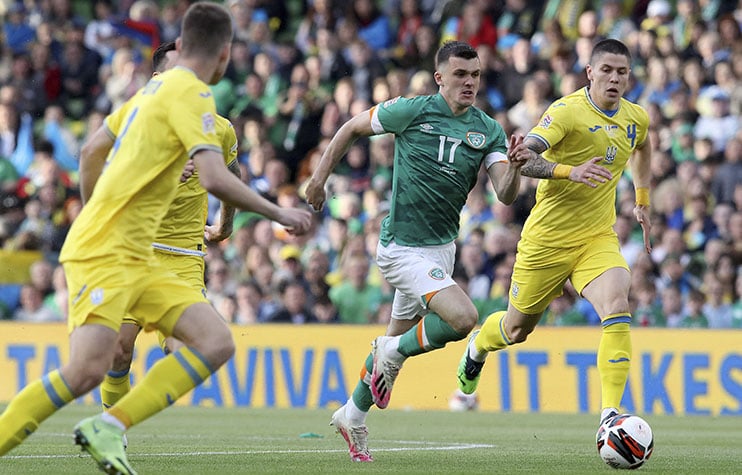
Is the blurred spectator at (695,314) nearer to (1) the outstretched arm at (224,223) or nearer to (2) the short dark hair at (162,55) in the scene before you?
(1) the outstretched arm at (224,223)

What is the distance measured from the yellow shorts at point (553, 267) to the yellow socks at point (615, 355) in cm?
60

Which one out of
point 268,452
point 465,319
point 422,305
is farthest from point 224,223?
point 465,319

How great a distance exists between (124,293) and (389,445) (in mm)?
4228

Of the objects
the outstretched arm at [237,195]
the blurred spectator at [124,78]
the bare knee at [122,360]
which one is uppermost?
the blurred spectator at [124,78]

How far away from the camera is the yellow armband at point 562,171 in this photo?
8.94 metres

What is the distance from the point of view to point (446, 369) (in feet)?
53.7

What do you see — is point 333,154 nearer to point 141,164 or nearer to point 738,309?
point 141,164

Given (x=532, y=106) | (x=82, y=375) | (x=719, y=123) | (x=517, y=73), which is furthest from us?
(x=517, y=73)

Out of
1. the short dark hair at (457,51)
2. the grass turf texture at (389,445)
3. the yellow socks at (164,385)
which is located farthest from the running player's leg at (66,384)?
the short dark hair at (457,51)

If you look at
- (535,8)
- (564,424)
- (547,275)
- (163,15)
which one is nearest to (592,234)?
(547,275)

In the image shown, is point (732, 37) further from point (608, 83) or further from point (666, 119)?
point (608, 83)

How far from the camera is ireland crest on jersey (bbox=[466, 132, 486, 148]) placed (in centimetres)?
959

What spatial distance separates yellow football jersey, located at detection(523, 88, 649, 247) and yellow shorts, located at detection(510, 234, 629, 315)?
72mm

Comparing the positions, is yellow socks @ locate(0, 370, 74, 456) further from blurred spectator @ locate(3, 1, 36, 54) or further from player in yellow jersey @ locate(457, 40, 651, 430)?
blurred spectator @ locate(3, 1, 36, 54)
